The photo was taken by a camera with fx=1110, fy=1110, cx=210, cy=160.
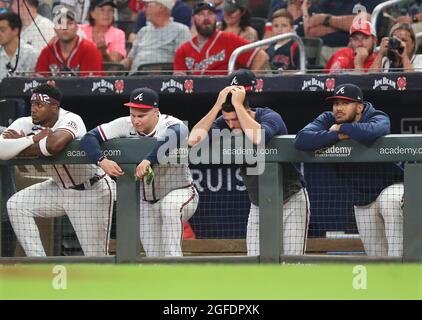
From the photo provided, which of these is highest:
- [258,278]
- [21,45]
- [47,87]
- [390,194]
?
[21,45]

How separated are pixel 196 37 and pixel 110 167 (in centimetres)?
333

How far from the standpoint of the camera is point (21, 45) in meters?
10.5

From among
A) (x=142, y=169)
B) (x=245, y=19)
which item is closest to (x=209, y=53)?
(x=245, y=19)

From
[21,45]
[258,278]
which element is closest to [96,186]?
[258,278]

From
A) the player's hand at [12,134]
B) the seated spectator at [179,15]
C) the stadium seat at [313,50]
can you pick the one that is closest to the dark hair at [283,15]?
the stadium seat at [313,50]

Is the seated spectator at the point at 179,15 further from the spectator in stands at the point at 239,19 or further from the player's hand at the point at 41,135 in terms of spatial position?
the player's hand at the point at 41,135

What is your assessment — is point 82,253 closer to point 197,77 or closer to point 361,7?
point 197,77

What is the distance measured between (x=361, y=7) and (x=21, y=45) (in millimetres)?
3215

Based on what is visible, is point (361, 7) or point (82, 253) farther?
point (361, 7)

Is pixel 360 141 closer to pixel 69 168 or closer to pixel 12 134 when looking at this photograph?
pixel 69 168

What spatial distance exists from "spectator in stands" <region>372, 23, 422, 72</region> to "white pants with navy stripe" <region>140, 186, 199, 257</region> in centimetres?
253

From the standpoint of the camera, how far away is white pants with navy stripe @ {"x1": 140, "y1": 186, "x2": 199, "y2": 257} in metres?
7.18

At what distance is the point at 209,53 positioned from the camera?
32.2ft

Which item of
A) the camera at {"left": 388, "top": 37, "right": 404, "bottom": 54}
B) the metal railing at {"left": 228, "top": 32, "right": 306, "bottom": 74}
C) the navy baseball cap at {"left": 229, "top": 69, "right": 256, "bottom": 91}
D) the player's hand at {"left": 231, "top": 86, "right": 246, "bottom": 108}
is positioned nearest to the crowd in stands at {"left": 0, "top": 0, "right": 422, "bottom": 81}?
the camera at {"left": 388, "top": 37, "right": 404, "bottom": 54}
